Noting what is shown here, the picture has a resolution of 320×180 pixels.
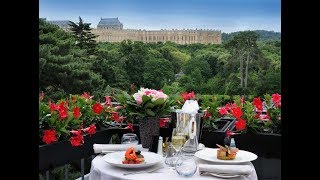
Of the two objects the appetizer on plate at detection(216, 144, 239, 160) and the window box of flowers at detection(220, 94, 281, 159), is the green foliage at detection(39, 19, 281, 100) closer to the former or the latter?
the window box of flowers at detection(220, 94, 281, 159)

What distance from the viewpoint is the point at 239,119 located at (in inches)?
92.5

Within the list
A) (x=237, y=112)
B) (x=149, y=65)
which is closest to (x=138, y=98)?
(x=237, y=112)

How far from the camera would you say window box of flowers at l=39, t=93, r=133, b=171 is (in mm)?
2094

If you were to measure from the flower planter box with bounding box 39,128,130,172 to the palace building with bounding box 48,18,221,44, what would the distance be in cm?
1359

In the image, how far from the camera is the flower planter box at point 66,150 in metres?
2.06

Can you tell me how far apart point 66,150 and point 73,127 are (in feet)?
0.45

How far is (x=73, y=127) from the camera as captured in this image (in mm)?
2311

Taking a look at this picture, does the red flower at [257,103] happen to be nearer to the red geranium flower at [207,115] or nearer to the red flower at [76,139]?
the red geranium flower at [207,115]

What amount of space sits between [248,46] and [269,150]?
44.7ft

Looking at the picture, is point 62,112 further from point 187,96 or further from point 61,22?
point 61,22
